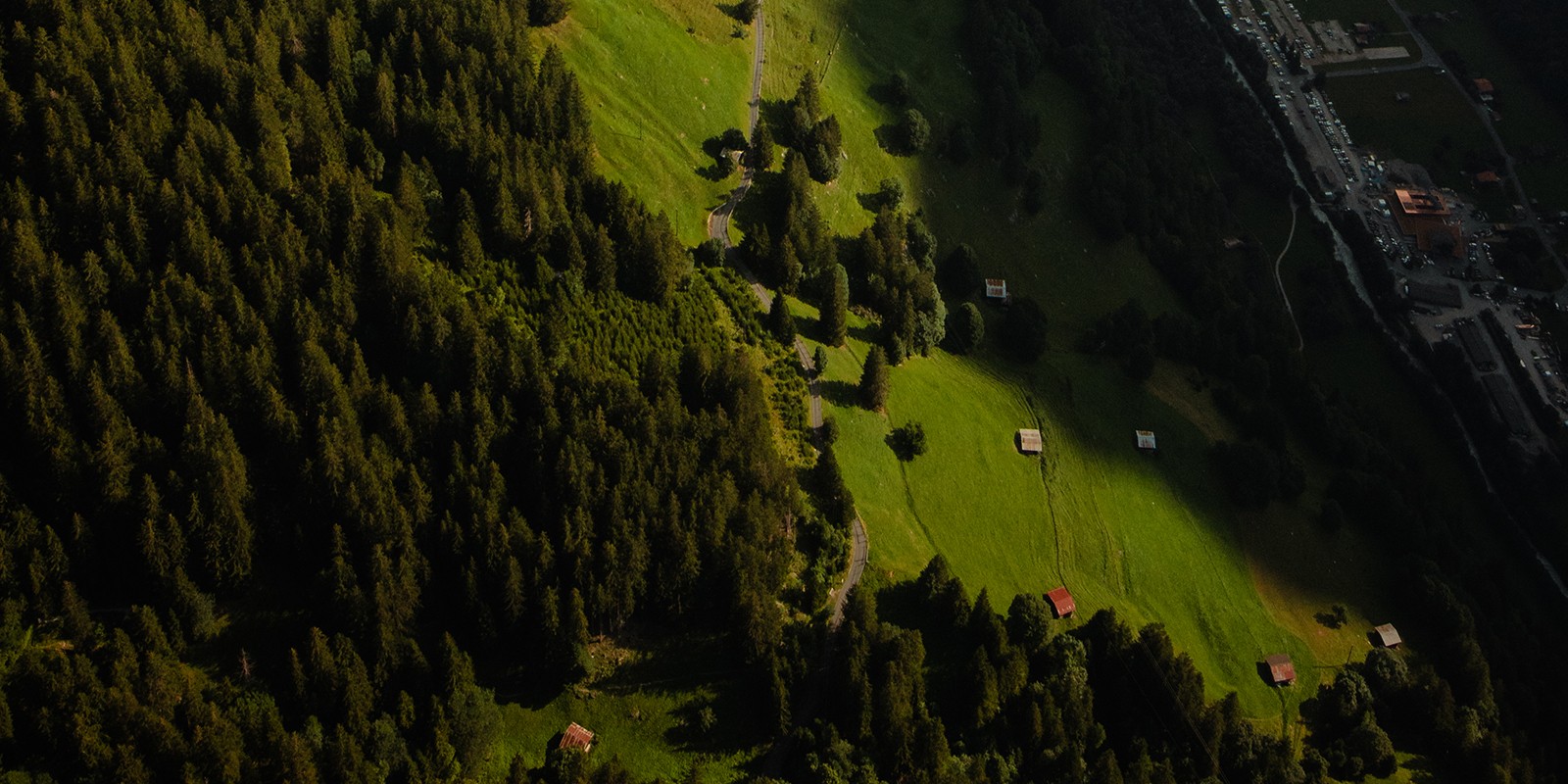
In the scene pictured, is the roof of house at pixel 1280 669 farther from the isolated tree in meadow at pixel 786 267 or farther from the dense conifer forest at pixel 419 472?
the isolated tree in meadow at pixel 786 267

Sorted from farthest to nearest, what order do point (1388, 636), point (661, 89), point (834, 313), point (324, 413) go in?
point (661, 89) → point (1388, 636) → point (834, 313) → point (324, 413)

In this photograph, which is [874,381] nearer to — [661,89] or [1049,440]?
[1049,440]

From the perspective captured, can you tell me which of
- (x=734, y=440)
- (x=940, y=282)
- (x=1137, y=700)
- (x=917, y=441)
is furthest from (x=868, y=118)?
(x=1137, y=700)

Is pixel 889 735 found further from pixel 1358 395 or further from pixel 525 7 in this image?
pixel 1358 395

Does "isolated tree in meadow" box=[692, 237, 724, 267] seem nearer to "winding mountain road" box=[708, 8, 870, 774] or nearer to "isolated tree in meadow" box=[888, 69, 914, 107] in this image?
"winding mountain road" box=[708, 8, 870, 774]

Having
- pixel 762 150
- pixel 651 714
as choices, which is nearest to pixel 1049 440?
pixel 762 150

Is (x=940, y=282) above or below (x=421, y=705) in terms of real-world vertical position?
below
